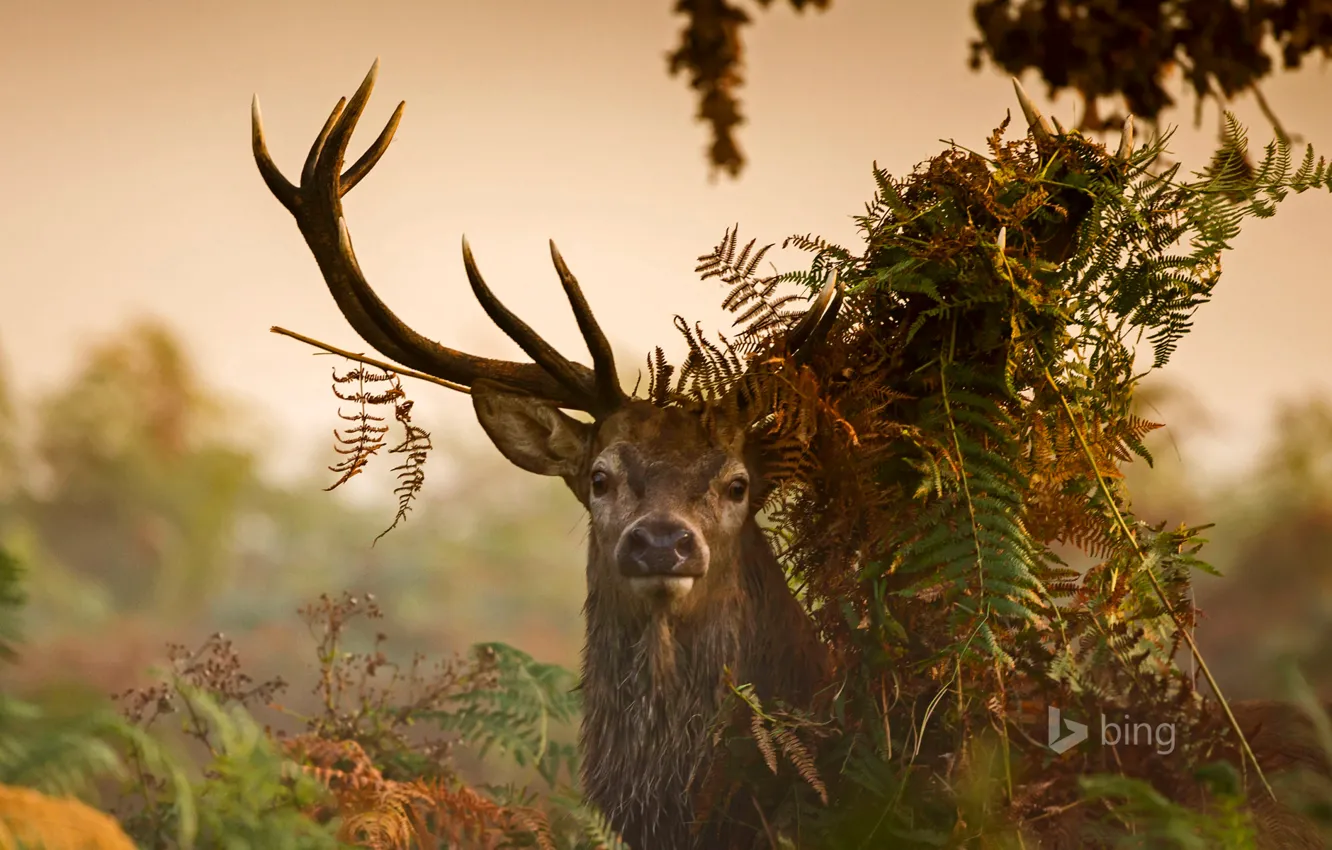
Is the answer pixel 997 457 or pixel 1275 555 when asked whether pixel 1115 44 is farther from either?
pixel 1275 555

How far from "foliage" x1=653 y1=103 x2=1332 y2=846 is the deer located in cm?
13

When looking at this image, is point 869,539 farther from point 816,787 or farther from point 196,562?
point 196,562

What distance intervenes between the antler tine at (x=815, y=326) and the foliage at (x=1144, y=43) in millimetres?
1962

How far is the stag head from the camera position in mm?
2730

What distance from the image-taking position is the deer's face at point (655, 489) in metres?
2.72

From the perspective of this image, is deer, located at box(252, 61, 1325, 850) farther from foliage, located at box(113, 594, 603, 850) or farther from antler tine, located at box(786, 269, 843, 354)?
foliage, located at box(113, 594, 603, 850)

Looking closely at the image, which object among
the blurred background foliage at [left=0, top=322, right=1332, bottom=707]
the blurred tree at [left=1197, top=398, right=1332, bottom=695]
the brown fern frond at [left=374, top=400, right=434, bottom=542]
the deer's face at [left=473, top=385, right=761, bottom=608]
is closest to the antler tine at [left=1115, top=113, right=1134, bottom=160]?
the deer's face at [left=473, top=385, right=761, bottom=608]

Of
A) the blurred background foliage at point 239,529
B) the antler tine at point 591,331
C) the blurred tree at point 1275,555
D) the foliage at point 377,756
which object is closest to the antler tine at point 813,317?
the antler tine at point 591,331

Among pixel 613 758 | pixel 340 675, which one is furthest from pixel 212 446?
Result: pixel 613 758

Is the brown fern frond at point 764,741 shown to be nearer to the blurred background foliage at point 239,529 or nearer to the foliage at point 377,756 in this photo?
the foliage at point 377,756

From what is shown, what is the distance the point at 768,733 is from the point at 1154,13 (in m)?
2.85

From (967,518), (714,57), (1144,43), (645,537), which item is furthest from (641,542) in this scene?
(1144,43)

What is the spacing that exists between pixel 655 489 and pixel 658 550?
19 cm

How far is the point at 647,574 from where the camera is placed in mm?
2705
